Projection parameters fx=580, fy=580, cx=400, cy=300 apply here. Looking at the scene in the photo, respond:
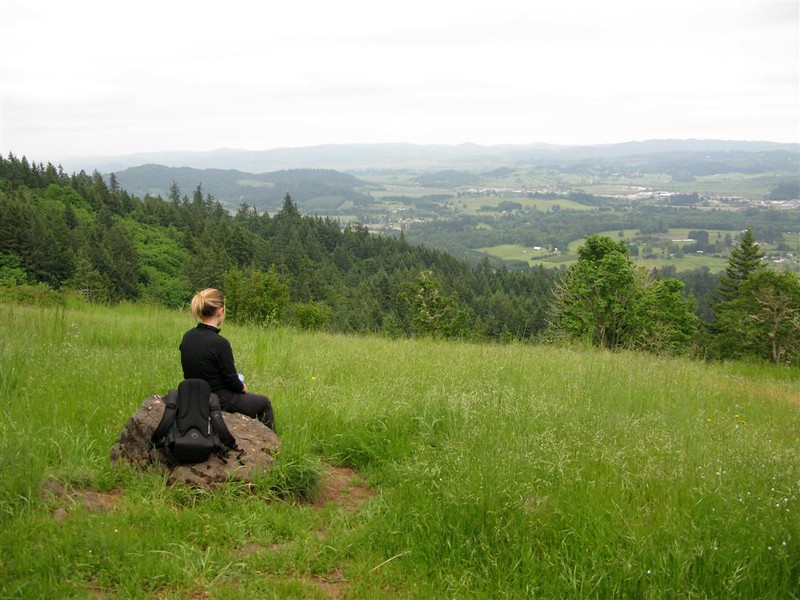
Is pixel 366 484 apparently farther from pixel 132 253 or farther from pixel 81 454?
pixel 132 253

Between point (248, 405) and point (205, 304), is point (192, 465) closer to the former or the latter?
point (248, 405)

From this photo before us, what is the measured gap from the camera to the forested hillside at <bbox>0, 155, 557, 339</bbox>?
2371 inches

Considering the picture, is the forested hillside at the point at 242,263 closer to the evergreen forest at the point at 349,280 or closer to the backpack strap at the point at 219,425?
the evergreen forest at the point at 349,280

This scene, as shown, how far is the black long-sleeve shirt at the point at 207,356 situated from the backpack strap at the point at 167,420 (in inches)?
16.7

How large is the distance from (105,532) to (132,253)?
296ft

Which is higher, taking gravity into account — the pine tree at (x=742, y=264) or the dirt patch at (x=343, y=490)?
the dirt patch at (x=343, y=490)

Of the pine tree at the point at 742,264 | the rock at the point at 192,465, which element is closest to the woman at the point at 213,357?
the rock at the point at 192,465

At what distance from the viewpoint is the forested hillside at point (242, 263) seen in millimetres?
60219

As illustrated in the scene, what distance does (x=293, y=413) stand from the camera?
5.89m

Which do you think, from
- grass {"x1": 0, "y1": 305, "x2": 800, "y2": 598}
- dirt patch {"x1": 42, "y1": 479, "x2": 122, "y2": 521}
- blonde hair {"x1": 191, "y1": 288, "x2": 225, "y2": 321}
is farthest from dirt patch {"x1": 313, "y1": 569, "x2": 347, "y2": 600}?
blonde hair {"x1": 191, "y1": 288, "x2": 225, "y2": 321}

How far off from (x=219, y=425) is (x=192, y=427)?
0.20m

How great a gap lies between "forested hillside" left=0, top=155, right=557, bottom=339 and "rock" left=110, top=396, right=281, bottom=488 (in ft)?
145

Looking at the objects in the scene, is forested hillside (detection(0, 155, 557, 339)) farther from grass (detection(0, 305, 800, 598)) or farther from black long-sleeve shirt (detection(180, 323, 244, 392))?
black long-sleeve shirt (detection(180, 323, 244, 392))

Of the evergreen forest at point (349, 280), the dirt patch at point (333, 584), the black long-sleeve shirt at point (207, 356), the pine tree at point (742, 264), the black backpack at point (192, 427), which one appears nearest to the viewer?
the dirt patch at point (333, 584)
